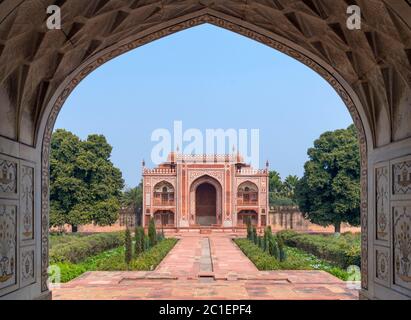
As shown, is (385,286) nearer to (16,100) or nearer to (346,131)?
(16,100)

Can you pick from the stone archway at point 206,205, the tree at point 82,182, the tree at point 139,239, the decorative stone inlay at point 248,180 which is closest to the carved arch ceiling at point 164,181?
the stone archway at point 206,205

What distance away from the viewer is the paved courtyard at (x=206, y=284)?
791cm

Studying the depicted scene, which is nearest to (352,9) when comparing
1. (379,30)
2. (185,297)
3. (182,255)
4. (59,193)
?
(379,30)

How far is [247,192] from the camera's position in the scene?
3036cm

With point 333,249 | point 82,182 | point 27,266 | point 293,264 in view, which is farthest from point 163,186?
point 27,266

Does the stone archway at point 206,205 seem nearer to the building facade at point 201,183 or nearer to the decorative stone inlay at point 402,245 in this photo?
the building facade at point 201,183

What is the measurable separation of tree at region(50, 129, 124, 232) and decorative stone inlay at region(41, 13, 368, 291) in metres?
16.5

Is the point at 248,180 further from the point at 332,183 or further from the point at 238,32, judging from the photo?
the point at 238,32

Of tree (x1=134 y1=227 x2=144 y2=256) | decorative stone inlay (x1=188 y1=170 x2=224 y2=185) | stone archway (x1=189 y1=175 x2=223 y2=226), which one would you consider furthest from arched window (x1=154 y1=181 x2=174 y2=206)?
tree (x1=134 y1=227 x2=144 y2=256)

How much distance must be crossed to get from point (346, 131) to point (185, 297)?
63.9 ft

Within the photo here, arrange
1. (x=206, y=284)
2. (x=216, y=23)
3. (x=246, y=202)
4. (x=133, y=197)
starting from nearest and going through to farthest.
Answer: (x=216, y=23) < (x=206, y=284) < (x=246, y=202) < (x=133, y=197)

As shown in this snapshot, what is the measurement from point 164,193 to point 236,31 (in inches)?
932

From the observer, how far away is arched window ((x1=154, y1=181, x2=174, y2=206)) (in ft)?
99.3

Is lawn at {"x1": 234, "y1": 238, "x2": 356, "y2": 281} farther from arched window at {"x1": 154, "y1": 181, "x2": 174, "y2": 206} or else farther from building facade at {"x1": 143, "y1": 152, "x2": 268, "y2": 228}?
arched window at {"x1": 154, "y1": 181, "x2": 174, "y2": 206}
